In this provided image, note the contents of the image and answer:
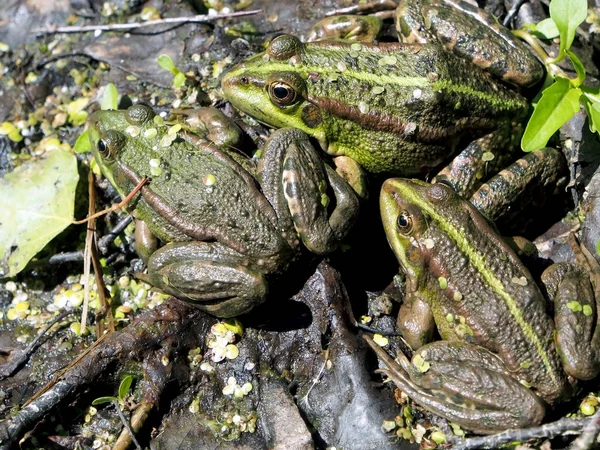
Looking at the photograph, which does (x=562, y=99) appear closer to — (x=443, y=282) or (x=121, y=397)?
(x=443, y=282)

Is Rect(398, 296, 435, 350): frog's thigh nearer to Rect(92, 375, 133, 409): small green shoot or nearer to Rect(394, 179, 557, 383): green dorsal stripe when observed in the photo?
Rect(394, 179, 557, 383): green dorsal stripe

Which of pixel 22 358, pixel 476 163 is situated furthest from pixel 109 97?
pixel 476 163

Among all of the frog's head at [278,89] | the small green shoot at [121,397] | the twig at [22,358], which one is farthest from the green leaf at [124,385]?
the frog's head at [278,89]

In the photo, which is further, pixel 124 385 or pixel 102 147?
pixel 102 147

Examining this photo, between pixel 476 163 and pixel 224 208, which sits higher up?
pixel 476 163

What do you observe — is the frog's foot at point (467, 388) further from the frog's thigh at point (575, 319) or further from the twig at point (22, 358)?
the twig at point (22, 358)

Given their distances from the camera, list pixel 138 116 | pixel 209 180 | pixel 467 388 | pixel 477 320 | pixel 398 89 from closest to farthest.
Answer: pixel 467 388 < pixel 477 320 < pixel 209 180 < pixel 398 89 < pixel 138 116
